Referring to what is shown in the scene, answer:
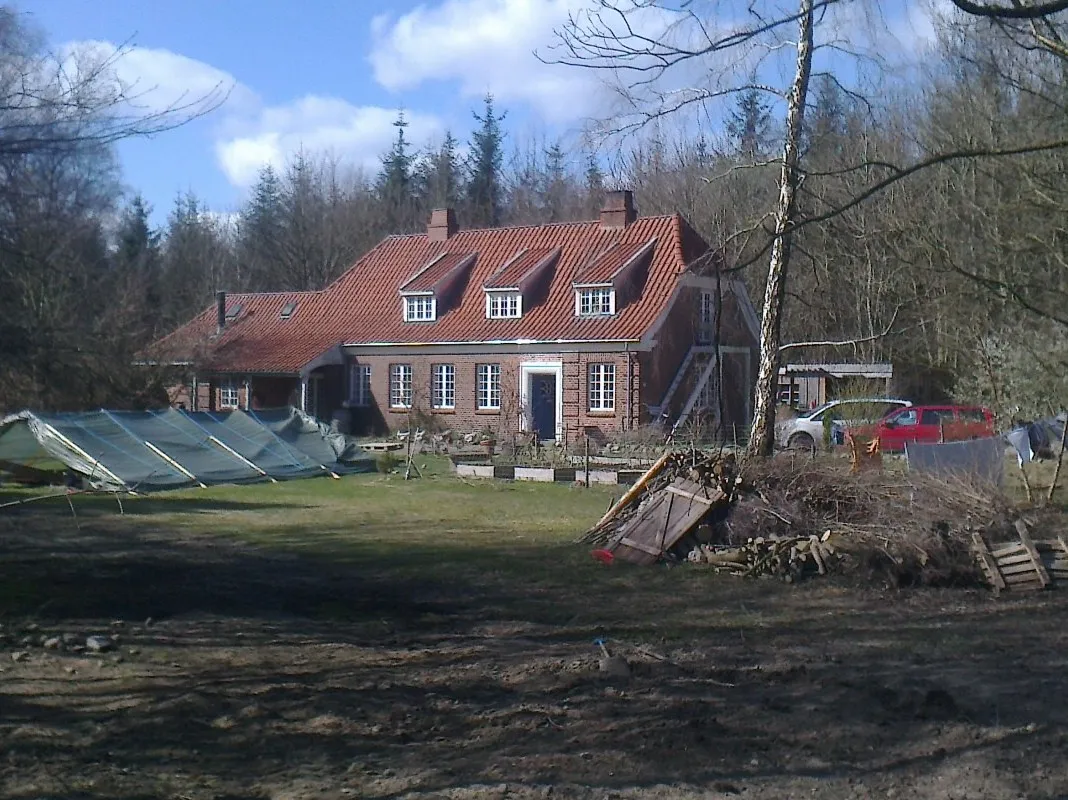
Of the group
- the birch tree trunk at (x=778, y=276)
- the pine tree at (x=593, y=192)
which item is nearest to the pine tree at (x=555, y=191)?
the pine tree at (x=593, y=192)

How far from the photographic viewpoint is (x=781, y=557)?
14242 millimetres

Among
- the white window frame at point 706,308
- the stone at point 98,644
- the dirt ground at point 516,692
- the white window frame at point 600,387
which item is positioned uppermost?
the white window frame at point 706,308

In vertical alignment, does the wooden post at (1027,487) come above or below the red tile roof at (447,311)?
below

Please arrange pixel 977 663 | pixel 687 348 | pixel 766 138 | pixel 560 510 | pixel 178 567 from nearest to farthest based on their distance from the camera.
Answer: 1. pixel 977 663
2. pixel 178 567
3. pixel 560 510
4. pixel 766 138
5. pixel 687 348

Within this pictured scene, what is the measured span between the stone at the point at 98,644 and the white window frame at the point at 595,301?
1200 inches

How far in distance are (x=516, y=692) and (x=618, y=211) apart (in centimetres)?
3513

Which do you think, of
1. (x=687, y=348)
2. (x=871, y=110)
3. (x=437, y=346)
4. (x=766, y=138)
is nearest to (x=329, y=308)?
(x=437, y=346)

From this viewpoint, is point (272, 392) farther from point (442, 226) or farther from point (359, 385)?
point (442, 226)

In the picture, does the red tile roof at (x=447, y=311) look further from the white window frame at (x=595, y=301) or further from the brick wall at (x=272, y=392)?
the brick wall at (x=272, y=392)

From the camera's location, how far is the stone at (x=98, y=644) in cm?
997

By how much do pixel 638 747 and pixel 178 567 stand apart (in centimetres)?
895

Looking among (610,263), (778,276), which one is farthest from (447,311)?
(778,276)

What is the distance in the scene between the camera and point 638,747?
7.30 m

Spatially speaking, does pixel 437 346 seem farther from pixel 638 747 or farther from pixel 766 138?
pixel 638 747
